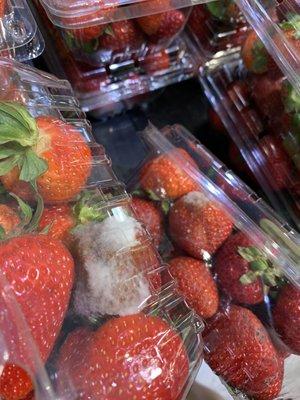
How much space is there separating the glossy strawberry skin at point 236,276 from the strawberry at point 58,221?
1.01 ft

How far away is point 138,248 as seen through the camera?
0.93 m

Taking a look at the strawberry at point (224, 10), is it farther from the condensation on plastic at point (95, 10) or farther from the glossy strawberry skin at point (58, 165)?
the glossy strawberry skin at point (58, 165)

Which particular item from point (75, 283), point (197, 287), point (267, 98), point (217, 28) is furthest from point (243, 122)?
point (75, 283)

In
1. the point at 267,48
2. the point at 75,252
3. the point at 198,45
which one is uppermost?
the point at 267,48

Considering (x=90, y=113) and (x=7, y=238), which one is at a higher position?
(x=7, y=238)

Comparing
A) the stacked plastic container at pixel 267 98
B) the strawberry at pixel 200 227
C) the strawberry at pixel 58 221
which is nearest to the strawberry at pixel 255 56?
the stacked plastic container at pixel 267 98

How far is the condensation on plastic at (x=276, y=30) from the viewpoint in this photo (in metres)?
1.23

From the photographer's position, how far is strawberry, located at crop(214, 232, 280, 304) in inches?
41.9

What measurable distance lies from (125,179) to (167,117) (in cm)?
36

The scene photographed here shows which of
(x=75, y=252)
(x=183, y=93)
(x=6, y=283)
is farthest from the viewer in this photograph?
(x=183, y=93)

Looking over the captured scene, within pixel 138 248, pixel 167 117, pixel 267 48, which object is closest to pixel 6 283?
pixel 138 248

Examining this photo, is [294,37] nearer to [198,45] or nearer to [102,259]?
[198,45]

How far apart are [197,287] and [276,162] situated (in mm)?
Answer: 478

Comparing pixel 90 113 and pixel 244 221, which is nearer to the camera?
pixel 244 221
